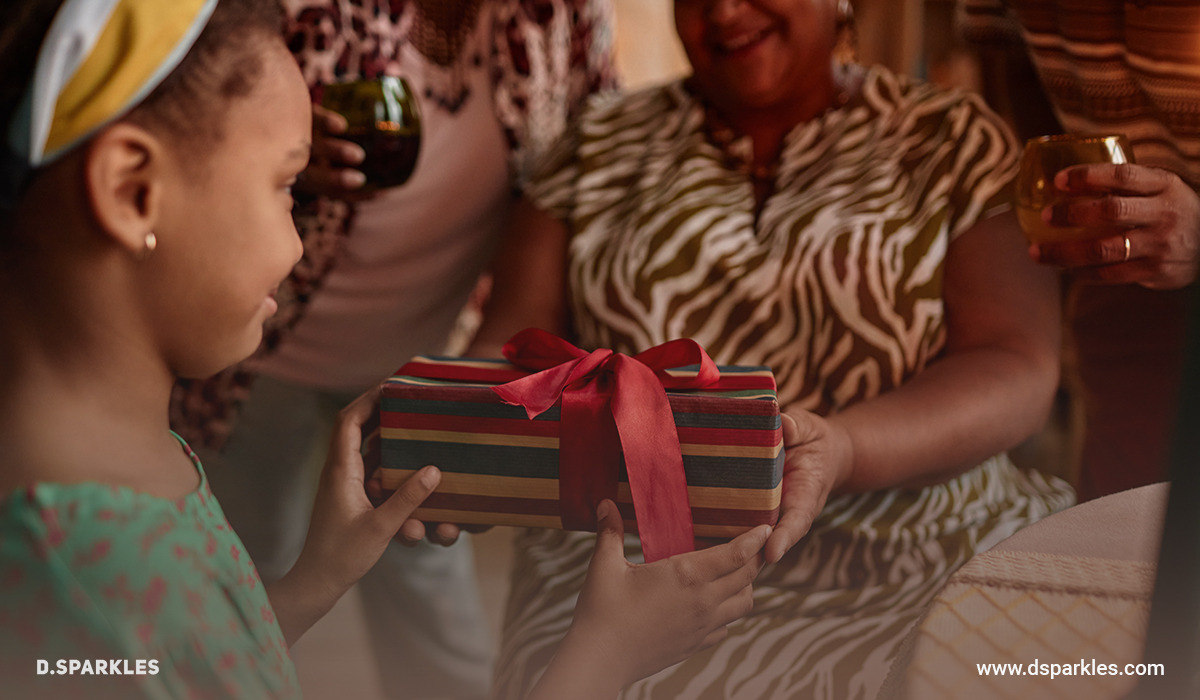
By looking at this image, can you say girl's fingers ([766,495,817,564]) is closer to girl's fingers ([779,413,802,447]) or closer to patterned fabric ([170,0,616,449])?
girl's fingers ([779,413,802,447])

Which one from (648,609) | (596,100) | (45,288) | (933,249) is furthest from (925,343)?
(45,288)

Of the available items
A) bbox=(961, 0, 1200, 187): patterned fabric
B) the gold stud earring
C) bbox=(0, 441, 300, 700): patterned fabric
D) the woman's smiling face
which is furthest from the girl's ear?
bbox=(961, 0, 1200, 187): patterned fabric

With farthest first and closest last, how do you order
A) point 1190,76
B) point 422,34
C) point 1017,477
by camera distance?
1. point 422,34
2. point 1017,477
3. point 1190,76

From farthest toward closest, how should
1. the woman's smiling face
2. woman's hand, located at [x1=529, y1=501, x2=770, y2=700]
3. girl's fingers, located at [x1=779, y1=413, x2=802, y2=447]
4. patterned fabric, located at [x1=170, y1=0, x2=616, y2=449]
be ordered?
patterned fabric, located at [x1=170, y1=0, x2=616, y2=449] < the woman's smiling face < girl's fingers, located at [x1=779, y1=413, x2=802, y2=447] < woman's hand, located at [x1=529, y1=501, x2=770, y2=700]

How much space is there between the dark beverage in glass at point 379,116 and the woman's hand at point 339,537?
0.40 metres

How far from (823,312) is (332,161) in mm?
614

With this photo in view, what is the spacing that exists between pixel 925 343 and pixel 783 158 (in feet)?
1.02

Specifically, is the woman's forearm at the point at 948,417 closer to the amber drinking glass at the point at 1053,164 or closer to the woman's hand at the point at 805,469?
the woman's hand at the point at 805,469

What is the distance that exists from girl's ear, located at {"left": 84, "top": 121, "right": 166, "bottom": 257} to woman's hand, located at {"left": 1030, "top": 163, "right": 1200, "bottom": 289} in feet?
2.41

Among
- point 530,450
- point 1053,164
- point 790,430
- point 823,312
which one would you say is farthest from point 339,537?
point 1053,164

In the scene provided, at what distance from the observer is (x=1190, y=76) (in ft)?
2.70

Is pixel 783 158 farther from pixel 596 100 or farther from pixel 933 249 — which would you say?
pixel 596 100

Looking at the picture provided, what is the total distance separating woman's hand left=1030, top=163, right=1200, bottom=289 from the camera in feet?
2.43

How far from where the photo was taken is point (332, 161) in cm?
100
